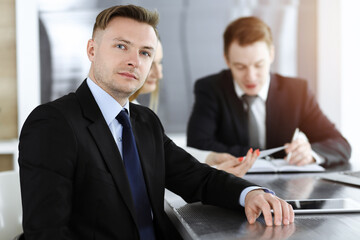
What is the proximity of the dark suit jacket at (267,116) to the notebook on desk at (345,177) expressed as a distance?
2.55 feet

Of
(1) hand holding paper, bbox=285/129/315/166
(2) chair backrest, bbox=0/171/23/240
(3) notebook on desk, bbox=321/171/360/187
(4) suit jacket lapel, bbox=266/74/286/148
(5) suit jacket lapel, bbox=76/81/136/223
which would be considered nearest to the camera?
(5) suit jacket lapel, bbox=76/81/136/223

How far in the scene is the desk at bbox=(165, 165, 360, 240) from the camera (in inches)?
40.9

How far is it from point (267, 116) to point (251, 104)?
0.13 m

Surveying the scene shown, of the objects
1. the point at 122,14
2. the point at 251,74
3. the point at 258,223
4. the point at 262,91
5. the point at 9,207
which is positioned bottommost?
the point at 9,207

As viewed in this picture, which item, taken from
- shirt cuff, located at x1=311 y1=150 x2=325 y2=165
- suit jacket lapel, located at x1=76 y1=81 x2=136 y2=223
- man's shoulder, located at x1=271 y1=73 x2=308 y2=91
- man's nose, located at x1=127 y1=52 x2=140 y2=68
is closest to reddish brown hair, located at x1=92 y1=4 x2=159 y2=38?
man's nose, located at x1=127 y1=52 x2=140 y2=68

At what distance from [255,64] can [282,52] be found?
1.79 meters

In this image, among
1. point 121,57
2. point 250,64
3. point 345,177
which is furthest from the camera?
point 250,64

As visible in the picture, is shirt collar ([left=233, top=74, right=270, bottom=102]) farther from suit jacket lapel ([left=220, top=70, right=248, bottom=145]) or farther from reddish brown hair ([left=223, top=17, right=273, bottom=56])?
reddish brown hair ([left=223, top=17, right=273, bottom=56])

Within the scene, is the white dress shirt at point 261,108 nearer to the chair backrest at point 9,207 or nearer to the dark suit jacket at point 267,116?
the dark suit jacket at point 267,116

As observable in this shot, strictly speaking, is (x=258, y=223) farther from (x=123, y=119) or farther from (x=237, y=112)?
(x=237, y=112)

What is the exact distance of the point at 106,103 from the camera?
129cm

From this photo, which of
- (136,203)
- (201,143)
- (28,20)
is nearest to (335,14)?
(201,143)

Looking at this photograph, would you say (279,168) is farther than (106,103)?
Yes

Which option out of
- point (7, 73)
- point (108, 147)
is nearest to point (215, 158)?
point (108, 147)
